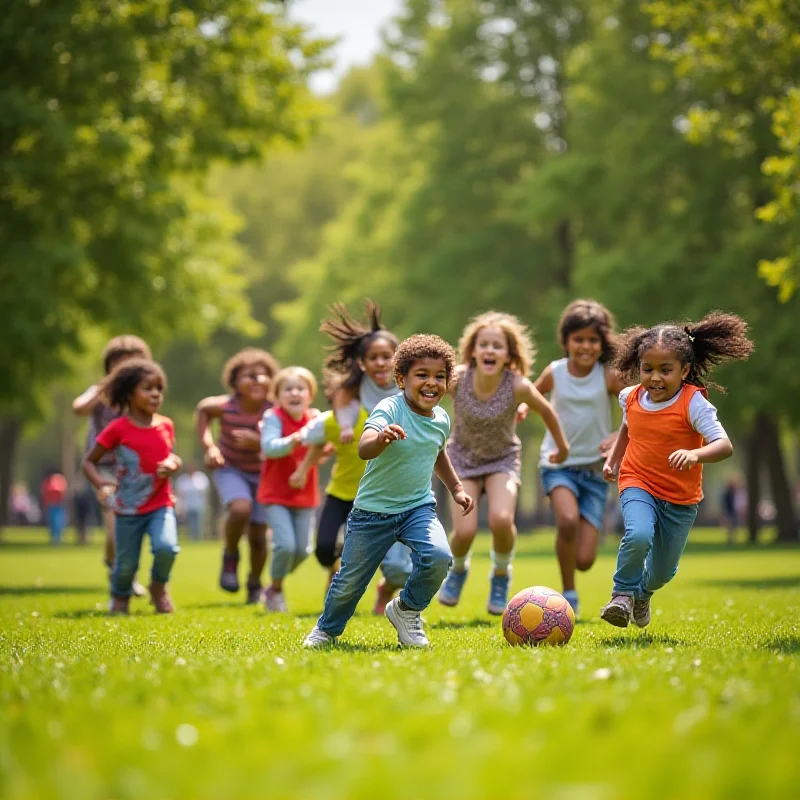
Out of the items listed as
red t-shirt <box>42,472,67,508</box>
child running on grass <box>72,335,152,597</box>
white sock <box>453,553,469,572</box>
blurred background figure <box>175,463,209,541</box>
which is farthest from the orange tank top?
blurred background figure <box>175,463,209,541</box>

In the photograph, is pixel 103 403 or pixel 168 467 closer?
pixel 168 467

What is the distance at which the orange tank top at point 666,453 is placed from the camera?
8039mm

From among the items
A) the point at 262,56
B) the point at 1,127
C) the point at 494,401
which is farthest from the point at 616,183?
the point at 494,401

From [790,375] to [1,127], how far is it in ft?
55.6

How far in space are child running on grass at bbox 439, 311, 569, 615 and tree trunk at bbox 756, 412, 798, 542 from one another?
21391mm

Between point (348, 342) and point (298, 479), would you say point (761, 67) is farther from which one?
point (298, 479)

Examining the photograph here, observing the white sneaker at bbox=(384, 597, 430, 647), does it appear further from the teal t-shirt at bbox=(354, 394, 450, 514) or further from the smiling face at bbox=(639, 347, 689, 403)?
the smiling face at bbox=(639, 347, 689, 403)

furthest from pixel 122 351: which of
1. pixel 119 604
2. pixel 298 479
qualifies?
pixel 298 479

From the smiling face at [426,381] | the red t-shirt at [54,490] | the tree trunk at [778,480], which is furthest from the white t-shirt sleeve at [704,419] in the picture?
the red t-shirt at [54,490]

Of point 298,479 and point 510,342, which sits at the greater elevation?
point 510,342

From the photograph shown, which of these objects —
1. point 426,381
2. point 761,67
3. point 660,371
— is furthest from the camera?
point 761,67

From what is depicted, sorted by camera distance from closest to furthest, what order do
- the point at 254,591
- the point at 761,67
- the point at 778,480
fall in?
the point at 254,591, the point at 761,67, the point at 778,480

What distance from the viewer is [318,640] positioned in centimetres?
755

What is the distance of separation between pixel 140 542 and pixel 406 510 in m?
4.27
